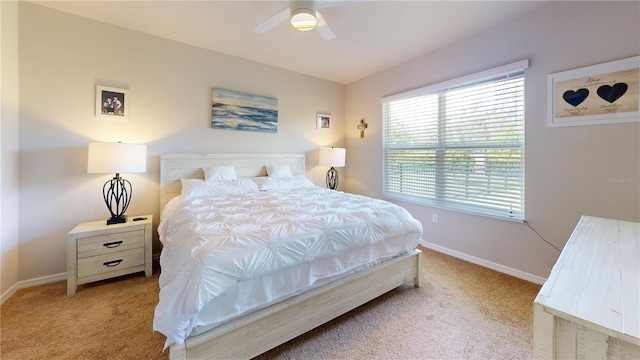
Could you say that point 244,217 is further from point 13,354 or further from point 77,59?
point 77,59

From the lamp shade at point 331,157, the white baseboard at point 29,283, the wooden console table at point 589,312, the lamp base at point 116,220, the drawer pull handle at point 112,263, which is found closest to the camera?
the wooden console table at point 589,312

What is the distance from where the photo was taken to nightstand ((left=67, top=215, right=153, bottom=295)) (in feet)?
7.07

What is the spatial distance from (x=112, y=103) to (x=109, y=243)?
153cm

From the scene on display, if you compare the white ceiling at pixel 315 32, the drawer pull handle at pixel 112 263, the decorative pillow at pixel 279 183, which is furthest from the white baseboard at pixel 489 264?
the drawer pull handle at pixel 112 263

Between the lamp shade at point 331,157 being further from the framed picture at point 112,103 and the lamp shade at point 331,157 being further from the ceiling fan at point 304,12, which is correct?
the framed picture at point 112,103

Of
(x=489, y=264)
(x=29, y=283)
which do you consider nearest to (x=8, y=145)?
(x=29, y=283)

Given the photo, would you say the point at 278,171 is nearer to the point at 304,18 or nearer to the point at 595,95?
the point at 304,18

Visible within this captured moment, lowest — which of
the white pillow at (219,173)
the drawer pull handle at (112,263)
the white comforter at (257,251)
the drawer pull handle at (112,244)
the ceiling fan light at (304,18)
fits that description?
the drawer pull handle at (112,263)

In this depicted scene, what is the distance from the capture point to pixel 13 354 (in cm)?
150

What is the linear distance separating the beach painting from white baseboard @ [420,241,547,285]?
2.93 meters

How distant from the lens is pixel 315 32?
9.29 ft

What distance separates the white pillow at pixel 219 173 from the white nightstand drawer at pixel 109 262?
1068 mm

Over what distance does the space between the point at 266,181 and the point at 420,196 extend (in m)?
2.23

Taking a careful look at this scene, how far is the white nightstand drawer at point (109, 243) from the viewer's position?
2191 mm
